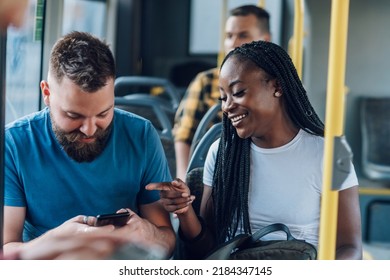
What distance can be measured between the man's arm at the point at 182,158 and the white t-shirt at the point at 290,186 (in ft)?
1.00

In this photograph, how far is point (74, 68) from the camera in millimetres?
1626

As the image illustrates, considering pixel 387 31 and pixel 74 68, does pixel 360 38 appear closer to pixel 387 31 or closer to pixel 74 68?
pixel 387 31

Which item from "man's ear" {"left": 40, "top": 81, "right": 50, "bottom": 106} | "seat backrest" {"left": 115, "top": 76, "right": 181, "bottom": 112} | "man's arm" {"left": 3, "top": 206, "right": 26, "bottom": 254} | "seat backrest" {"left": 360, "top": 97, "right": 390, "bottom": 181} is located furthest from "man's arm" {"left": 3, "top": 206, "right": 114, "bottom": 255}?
"seat backrest" {"left": 360, "top": 97, "right": 390, "bottom": 181}

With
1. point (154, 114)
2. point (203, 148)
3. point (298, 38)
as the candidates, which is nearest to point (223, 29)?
point (154, 114)

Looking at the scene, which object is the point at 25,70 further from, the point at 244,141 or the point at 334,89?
the point at 334,89

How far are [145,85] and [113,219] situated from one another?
9.44 feet

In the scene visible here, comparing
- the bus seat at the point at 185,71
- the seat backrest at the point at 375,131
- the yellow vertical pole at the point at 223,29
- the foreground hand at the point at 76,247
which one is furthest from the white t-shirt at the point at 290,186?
the bus seat at the point at 185,71

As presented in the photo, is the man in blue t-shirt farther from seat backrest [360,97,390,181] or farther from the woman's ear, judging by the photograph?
seat backrest [360,97,390,181]

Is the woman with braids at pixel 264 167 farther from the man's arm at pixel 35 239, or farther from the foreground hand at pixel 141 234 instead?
the man's arm at pixel 35 239

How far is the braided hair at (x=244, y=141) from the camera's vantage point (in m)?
1.74

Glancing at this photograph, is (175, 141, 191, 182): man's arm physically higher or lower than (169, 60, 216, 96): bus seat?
lower

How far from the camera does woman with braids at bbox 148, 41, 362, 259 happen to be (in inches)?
66.7

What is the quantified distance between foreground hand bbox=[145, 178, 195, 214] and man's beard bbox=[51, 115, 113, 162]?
15 centimetres
